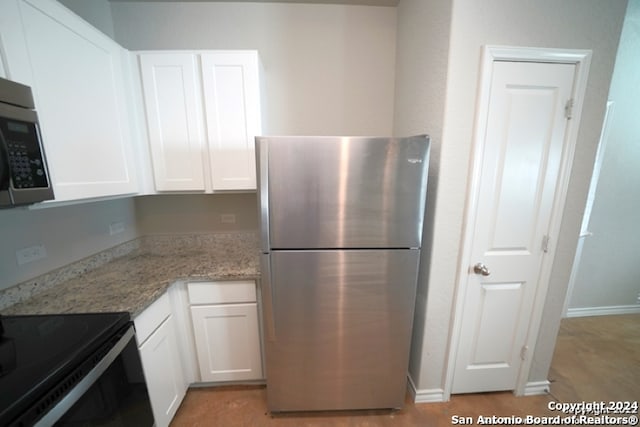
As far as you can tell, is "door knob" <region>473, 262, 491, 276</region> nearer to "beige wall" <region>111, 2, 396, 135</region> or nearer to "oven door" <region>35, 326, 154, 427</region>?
"beige wall" <region>111, 2, 396, 135</region>

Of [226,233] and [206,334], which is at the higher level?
[226,233]

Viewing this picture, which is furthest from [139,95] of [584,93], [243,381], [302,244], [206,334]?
[584,93]

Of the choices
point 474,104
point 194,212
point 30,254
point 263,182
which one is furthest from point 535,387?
point 30,254

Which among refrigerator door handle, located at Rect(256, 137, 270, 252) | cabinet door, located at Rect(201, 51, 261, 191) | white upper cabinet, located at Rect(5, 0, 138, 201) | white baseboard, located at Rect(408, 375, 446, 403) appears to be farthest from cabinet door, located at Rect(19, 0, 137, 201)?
white baseboard, located at Rect(408, 375, 446, 403)

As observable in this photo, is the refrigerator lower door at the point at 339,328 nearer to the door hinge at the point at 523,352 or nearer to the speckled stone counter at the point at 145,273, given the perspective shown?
the speckled stone counter at the point at 145,273

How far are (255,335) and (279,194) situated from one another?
105 centimetres

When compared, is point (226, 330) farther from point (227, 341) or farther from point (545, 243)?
point (545, 243)

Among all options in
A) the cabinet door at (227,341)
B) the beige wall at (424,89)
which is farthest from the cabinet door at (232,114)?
the beige wall at (424,89)

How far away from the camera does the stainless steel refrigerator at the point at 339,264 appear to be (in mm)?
1115

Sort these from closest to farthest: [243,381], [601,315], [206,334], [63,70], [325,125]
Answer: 1. [63,70]
2. [206,334]
3. [243,381]
4. [325,125]
5. [601,315]

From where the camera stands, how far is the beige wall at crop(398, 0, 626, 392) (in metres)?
1.13

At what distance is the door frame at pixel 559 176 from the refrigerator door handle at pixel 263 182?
3.89 feet

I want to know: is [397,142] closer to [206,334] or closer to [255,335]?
[255,335]

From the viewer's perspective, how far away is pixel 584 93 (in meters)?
1.22
